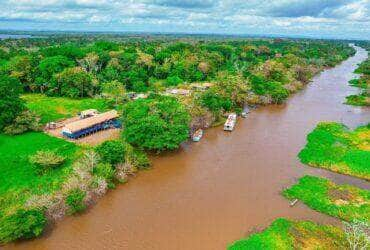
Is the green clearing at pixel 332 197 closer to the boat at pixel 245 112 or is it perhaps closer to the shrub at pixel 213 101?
the shrub at pixel 213 101

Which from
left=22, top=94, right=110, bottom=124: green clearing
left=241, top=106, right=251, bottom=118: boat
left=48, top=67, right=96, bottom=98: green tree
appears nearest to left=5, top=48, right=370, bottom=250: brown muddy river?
left=241, top=106, right=251, bottom=118: boat

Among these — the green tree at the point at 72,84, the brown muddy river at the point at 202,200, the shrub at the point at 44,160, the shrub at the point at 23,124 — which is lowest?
the brown muddy river at the point at 202,200

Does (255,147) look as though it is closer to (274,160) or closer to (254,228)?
(274,160)

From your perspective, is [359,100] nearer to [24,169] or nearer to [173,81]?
[173,81]

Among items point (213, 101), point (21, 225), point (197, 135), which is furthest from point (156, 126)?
point (21, 225)

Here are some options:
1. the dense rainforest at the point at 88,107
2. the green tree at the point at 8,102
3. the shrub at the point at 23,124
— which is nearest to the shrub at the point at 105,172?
the dense rainforest at the point at 88,107

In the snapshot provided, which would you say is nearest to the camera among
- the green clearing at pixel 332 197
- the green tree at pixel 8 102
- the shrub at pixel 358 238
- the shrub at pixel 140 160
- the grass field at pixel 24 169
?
the shrub at pixel 358 238
